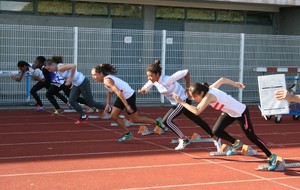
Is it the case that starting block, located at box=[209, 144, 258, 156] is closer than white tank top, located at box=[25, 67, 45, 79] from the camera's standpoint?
Yes

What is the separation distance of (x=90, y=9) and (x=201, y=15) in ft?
16.1

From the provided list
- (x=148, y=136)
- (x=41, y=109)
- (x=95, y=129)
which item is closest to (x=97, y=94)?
(x=41, y=109)

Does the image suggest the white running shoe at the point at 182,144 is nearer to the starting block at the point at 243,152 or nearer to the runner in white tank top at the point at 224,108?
the starting block at the point at 243,152

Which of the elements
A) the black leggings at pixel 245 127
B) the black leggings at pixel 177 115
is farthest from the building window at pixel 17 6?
the black leggings at pixel 245 127

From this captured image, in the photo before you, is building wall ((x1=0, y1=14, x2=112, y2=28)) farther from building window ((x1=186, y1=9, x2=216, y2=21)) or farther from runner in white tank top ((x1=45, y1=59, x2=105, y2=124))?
runner in white tank top ((x1=45, y1=59, x2=105, y2=124))

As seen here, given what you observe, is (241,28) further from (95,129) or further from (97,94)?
(95,129)

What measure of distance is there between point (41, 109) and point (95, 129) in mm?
3807

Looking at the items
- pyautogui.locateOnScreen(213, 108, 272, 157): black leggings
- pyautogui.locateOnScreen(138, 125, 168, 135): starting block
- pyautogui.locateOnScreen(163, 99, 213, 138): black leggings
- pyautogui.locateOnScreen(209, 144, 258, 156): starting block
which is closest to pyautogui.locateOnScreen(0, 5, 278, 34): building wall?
pyautogui.locateOnScreen(138, 125, 168, 135): starting block

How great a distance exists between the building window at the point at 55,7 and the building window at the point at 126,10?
172 cm

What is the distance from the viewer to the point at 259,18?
77.5 ft

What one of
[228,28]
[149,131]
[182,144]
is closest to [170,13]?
[228,28]

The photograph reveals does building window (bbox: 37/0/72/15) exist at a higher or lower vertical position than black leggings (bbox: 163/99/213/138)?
higher

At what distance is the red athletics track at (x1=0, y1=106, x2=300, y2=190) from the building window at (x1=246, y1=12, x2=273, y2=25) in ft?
36.5

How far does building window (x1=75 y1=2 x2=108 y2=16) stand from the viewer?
19.8 meters
